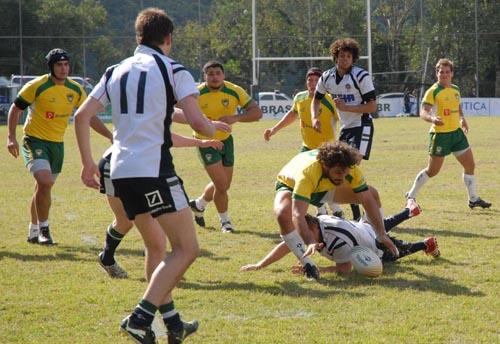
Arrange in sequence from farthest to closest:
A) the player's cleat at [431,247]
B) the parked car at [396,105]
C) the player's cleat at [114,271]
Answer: the parked car at [396,105] < the player's cleat at [431,247] < the player's cleat at [114,271]

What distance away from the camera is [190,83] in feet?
17.0

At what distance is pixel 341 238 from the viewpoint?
7543 millimetres

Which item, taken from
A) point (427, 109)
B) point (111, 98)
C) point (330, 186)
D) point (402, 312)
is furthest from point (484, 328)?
point (427, 109)

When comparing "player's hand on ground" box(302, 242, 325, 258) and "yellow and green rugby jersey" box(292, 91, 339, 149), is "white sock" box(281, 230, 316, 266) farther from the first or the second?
"yellow and green rugby jersey" box(292, 91, 339, 149)

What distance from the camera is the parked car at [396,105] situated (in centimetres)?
4516

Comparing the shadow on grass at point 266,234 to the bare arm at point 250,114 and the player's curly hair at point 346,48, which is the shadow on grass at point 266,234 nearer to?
the bare arm at point 250,114

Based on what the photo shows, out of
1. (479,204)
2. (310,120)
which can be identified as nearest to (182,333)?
(310,120)

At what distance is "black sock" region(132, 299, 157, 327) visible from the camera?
16.9 feet

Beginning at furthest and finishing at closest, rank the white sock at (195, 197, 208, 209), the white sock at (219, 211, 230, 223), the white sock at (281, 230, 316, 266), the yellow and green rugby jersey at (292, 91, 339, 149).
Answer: the white sock at (195, 197, 208, 209)
the yellow and green rugby jersey at (292, 91, 339, 149)
the white sock at (219, 211, 230, 223)
the white sock at (281, 230, 316, 266)

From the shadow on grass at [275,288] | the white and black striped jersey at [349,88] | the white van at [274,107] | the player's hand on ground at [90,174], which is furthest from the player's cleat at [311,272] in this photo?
the white van at [274,107]

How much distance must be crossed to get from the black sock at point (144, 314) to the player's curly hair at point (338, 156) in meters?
2.26

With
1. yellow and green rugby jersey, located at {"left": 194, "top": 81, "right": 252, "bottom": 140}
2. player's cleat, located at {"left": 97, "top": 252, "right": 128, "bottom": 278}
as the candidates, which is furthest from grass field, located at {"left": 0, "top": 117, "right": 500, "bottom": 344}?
yellow and green rugby jersey, located at {"left": 194, "top": 81, "right": 252, "bottom": 140}

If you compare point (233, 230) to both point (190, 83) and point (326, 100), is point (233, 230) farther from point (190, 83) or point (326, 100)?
point (190, 83)

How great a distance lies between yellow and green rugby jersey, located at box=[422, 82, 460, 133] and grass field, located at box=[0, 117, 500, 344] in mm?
1075
